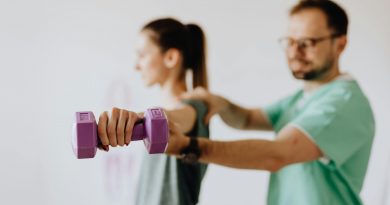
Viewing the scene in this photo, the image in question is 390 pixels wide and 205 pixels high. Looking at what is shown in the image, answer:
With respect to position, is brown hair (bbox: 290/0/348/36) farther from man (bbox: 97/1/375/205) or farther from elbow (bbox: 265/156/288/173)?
elbow (bbox: 265/156/288/173)

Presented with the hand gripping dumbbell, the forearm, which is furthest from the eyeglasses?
the hand gripping dumbbell

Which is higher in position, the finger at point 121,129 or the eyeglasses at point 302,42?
the eyeglasses at point 302,42

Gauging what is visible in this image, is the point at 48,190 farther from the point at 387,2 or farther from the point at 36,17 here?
the point at 387,2

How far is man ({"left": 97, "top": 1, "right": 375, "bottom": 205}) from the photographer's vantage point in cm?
116

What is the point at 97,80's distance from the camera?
3.87 ft

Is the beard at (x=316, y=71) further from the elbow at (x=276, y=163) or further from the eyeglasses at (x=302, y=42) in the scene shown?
the elbow at (x=276, y=163)

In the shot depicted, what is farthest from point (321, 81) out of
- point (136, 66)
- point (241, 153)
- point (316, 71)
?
point (136, 66)

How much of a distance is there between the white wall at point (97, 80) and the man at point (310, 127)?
0.02 metres

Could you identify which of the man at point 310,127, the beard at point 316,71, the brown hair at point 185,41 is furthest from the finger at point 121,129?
the beard at point 316,71

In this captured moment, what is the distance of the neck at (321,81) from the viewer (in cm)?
125

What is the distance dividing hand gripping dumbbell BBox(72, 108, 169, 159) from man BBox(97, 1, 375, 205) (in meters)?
0.31

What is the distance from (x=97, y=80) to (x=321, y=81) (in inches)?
17.9

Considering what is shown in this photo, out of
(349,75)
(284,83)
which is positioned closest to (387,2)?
(349,75)

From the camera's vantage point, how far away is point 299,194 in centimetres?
121
